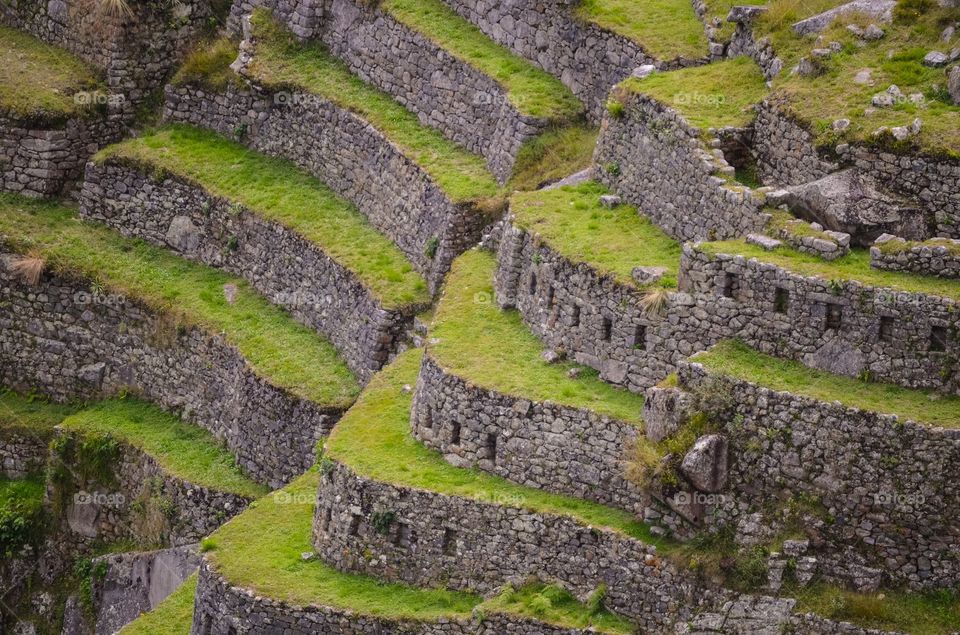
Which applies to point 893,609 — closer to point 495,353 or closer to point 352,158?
point 495,353

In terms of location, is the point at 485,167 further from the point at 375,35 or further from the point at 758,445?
the point at 758,445

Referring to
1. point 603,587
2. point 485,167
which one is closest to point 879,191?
point 603,587

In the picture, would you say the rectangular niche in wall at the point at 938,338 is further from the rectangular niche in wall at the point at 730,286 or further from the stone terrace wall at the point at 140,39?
the stone terrace wall at the point at 140,39

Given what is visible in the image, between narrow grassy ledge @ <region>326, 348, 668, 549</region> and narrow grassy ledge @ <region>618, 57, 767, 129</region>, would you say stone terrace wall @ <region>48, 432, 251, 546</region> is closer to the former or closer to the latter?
narrow grassy ledge @ <region>326, 348, 668, 549</region>

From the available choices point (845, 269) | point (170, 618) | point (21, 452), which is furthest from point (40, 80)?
point (845, 269)

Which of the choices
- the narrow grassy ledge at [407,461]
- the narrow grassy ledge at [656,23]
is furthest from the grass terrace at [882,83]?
the narrow grassy ledge at [407,461]
